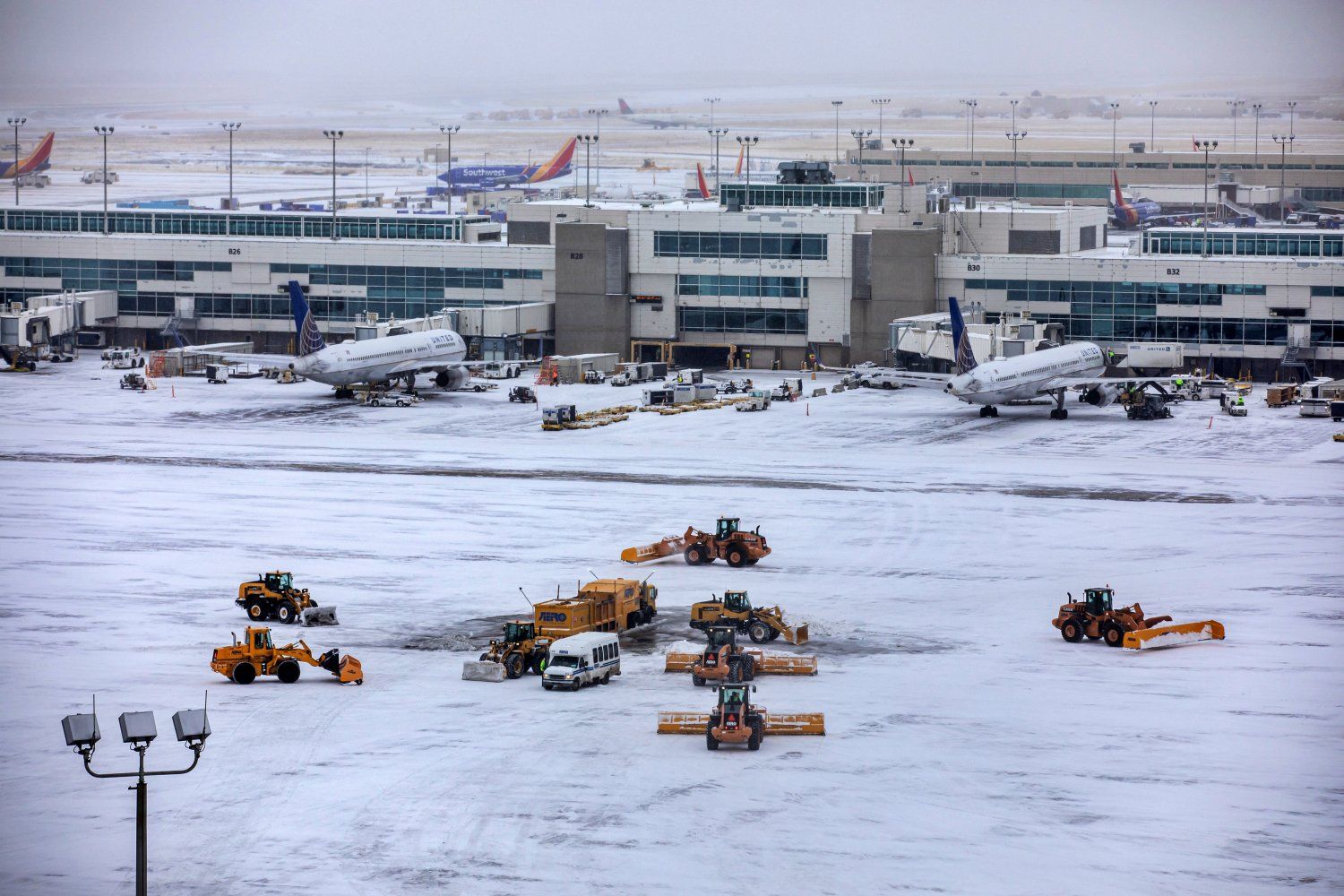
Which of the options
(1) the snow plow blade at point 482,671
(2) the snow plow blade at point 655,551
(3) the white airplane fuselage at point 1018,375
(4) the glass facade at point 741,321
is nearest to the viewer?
(1) the snow plow blade at point 482,671

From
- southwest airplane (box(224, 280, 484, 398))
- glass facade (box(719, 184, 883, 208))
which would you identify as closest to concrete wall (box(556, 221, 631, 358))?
glass facade (box(719, 184, 883, 208))

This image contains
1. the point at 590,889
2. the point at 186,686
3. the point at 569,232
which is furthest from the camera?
the point at 569,232

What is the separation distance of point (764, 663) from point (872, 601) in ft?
35.7

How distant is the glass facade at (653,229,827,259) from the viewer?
14362cm

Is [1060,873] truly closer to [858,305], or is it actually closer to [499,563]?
[499,563]

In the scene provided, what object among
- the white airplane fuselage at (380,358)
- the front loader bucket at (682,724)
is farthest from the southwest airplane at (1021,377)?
the front loader bucket at (682,724)

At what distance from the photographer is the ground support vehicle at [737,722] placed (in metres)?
49.6

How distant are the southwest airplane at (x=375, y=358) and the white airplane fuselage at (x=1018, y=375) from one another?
35477mm

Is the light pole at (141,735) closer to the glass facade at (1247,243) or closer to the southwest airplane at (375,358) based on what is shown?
the southwest airplane at (375,358)

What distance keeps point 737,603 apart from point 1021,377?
58.1 metres

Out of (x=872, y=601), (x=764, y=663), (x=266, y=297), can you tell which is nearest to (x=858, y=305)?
(x=266, y=297)

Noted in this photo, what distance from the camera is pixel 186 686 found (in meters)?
55.4

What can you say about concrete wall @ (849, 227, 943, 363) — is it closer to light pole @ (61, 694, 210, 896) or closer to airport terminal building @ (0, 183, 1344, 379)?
airport terminal building @ (0, 183, 1344, 379)

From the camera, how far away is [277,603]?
211ft
